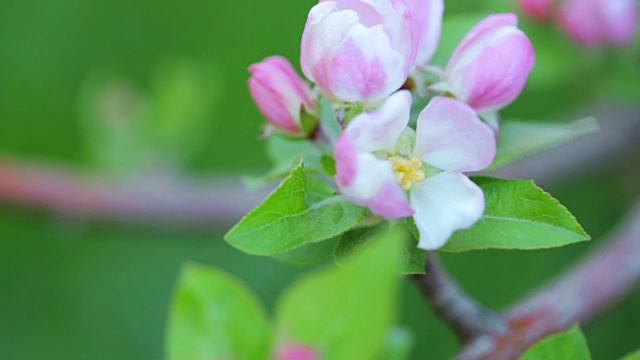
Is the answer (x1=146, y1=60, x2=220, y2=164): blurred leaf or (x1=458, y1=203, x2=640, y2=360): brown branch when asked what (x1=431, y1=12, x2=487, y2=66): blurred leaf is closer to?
(x1=458, y1=203, x2=640, y2=360): brown branch

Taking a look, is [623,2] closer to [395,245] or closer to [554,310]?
[554,310]

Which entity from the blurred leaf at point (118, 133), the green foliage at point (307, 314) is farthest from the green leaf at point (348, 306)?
the blurred leaf at point (118, 133)

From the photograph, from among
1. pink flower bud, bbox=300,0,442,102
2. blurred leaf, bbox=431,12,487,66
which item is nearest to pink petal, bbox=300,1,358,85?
pink flower bud, bbox=300,0,442,102

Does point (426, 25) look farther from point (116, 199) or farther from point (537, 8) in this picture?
point (116, 199)

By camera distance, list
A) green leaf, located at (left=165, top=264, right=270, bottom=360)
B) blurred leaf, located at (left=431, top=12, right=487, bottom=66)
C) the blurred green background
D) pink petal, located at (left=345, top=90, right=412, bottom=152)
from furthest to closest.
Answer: the blurred green background, blurred leaf, located at (left=431, top=12, right=487, bottom=66), green leaf, located at (left=165, top=264, right=270, bottom=360), pink petal, located at (left=345, top=90, right=412, bottom=152)

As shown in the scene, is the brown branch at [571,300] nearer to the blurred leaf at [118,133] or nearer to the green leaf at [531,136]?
the green leaf at [531,136]

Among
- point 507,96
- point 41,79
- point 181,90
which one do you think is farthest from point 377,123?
point 41,79

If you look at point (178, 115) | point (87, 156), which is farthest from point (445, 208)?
point (87, 156)
